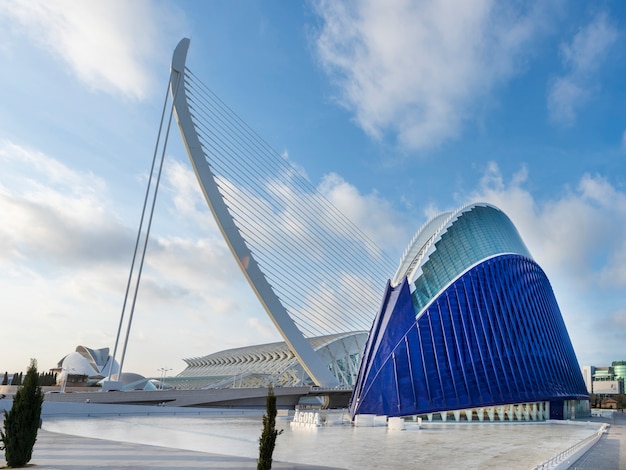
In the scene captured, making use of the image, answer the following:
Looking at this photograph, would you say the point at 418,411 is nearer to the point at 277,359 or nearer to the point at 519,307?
the point at 519,307

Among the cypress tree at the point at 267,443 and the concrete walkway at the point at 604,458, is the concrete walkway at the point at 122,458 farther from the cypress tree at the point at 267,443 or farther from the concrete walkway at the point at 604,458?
the concrete walkway at the point at 604,458

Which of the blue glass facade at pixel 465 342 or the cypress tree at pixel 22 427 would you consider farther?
the blue glass facade at pixel 465 342

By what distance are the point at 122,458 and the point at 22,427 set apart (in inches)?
99.0

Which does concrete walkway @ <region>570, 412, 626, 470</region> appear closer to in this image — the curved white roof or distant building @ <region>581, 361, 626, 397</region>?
the curved white roof

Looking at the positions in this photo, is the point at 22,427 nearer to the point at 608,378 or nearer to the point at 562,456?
the point at 562,456

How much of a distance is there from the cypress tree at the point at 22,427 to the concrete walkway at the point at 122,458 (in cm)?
37

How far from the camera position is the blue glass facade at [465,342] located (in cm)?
3162

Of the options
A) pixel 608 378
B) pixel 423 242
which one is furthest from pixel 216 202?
pixel 608 378

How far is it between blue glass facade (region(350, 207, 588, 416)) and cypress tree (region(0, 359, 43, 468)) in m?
22.3

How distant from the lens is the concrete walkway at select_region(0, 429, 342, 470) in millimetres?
11719

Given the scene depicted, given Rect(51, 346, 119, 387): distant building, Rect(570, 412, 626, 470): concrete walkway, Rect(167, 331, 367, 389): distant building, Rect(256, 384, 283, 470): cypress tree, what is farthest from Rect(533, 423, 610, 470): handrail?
Rect(51, 346, 119, 387): distant building

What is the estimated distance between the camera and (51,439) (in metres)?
16.2

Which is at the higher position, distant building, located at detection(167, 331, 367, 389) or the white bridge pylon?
the white bridge pylon

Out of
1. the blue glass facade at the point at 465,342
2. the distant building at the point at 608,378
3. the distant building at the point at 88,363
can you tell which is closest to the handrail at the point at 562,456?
the blue glass facade at the point at 465,342
